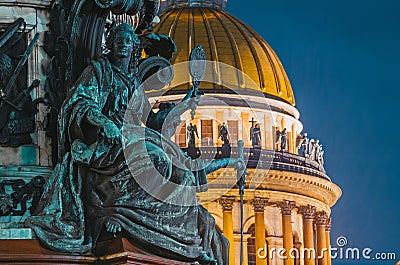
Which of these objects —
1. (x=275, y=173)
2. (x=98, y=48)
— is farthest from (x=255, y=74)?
(x=98, y=48)

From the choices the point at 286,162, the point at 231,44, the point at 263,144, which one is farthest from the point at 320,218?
the point at 231,44

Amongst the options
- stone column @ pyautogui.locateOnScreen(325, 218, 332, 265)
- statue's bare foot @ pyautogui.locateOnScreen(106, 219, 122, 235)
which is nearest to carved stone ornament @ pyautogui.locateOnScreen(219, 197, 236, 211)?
stone column @ pyautogui.locateOnScreen(325, 218, 332, 265)

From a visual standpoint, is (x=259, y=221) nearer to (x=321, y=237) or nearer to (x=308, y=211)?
(x=308, y=211)

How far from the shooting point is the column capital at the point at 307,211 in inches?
3246

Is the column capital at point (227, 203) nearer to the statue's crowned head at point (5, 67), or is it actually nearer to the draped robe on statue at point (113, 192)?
the statue's crowned head at point (5, 67)

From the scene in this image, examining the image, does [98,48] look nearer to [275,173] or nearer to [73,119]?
[73,119]

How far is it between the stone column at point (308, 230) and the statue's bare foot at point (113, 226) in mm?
71179

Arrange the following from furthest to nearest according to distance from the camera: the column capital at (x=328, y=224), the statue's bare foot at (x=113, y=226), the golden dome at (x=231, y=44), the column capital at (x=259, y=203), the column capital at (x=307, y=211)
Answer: the column capital at (x=328, y=224), the column capital at (x=307, y=211), the golden dome at (x=231, y=44), the column capital at (x=259, y=203), the statue's bare foot at (x=113, y=226)

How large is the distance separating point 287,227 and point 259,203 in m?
2.83

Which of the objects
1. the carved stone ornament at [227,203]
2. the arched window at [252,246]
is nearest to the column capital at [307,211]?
the arched window at [252,246]

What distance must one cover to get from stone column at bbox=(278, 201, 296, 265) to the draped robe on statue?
68.7m

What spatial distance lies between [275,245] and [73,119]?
71.3m

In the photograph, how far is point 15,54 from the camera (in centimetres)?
1300

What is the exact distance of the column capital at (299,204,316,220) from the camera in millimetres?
82438
